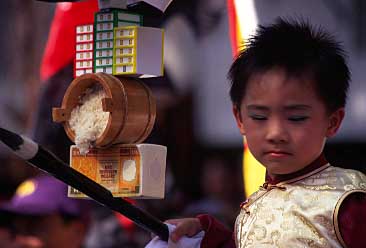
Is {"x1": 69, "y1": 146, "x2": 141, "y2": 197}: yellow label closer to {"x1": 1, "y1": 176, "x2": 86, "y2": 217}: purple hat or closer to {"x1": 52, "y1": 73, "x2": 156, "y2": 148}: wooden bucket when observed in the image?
{"x1": 52, "y1": 73, "x2": 156, "y2": 148}: wooden bucket

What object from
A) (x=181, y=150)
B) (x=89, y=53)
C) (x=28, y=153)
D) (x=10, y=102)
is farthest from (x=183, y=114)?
(x=28, y=153)

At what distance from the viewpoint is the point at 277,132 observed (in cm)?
190

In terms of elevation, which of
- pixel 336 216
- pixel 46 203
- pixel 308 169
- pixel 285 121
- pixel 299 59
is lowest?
pixel 46 203

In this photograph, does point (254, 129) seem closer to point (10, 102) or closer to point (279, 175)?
point (279, 175)

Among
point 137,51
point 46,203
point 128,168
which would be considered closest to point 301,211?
point 128,168

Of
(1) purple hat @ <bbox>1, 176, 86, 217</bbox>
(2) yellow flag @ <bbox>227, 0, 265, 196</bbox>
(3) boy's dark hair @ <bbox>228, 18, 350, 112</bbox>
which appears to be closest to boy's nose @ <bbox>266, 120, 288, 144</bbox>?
(3) boy's dark hair @ <bbox>228, 18, 350, 112</bbox>

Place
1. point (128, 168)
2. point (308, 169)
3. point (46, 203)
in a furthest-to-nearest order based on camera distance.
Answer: point (46, 203) < point (128, 168) < point (308, 169)

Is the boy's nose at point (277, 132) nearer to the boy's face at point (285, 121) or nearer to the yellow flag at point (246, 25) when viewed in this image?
the boy's face at point (285, 121)

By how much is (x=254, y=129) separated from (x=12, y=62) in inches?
145

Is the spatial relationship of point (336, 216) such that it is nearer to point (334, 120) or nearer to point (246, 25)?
point (334, 120)

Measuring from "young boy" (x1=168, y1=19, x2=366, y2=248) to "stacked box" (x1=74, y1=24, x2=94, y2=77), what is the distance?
15.4 inches

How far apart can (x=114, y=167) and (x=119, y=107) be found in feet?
0.56

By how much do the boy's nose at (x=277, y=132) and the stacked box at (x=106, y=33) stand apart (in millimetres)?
458

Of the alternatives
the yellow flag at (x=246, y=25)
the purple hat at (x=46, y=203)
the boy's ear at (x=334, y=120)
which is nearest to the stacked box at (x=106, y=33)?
the boy's ear at (x=334, y=120)
